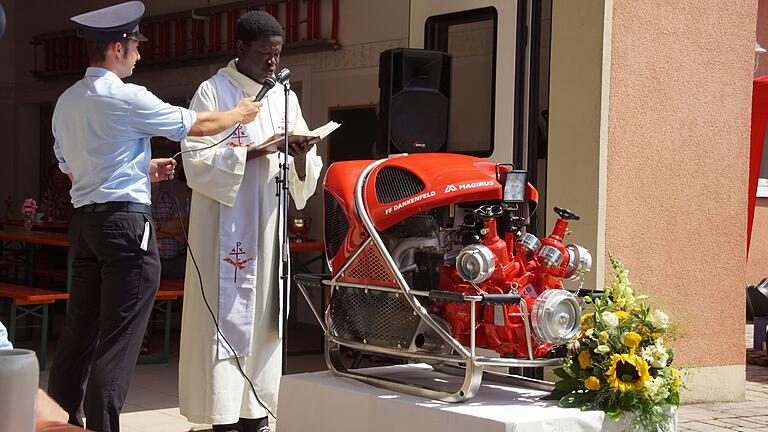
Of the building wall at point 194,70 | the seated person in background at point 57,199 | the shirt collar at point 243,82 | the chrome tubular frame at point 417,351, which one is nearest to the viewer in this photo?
the chrome tubular frame at point 417,351

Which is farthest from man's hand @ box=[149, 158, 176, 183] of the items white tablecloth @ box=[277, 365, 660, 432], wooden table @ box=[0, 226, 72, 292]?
wooden table @ box=[0, 226, 72, 292]

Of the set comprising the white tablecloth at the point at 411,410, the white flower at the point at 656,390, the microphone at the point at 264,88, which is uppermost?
the microphone at the point at 264,88

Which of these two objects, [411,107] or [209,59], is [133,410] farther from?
[209,59]

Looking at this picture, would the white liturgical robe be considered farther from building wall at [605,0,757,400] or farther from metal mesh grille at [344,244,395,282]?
building wall at [605,0,757,400]

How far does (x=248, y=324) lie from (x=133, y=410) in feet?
4.87

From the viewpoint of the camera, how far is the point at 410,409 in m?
4.14

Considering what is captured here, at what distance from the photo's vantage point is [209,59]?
38.1ft

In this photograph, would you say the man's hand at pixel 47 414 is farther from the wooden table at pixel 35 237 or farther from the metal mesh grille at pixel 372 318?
the wooden table at pixel 35 237

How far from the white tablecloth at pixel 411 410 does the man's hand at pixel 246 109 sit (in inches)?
42.8

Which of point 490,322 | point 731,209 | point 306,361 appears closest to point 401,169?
point 490,322

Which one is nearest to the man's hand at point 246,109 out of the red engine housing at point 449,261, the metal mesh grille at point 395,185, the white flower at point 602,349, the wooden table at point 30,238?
the red engine housing at point 449,261

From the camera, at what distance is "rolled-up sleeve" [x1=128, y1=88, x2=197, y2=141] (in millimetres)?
4277

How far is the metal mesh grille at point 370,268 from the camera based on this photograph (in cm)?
426

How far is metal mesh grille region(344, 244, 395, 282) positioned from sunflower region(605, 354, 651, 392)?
34.1 inches
